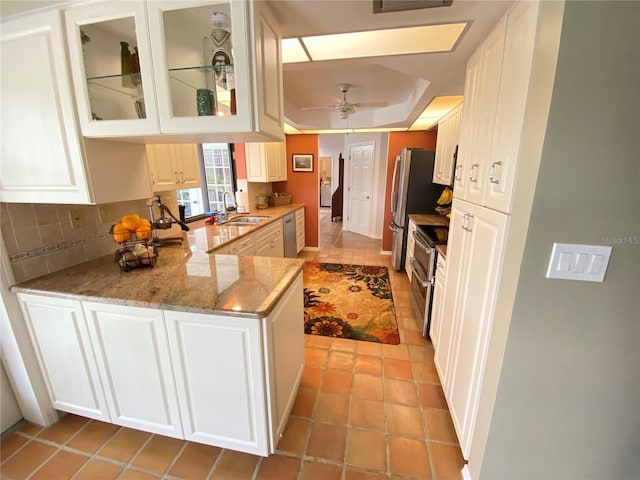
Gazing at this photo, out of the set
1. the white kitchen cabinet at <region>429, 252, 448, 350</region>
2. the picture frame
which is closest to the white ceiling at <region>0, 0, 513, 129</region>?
the picture frame

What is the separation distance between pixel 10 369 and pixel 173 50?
200 cm

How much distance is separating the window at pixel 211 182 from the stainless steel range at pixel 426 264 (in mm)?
2505

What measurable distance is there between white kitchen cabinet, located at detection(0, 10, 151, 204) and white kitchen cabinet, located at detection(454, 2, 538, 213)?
1962 millimetres

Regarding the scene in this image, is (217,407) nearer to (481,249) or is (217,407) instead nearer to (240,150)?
(481,249)

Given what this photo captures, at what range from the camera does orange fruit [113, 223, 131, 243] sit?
62.6 inches

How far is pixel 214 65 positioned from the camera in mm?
1290

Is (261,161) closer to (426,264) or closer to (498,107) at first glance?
(426,264)

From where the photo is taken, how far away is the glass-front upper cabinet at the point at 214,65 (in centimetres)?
112

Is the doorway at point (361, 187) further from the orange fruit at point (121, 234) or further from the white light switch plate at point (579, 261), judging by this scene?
the white light switch plate at point (579, 261)

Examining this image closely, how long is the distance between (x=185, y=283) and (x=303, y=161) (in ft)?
12.4

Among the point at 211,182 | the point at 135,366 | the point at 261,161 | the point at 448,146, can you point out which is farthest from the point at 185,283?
the point at 261,161

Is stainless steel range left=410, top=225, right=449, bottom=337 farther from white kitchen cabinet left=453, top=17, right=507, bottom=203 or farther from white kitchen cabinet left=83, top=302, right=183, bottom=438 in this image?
white kitchen cabinet left=83, top=302, right=183, bottom=438

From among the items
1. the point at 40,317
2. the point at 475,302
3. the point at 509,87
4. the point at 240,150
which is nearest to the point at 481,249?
the point at 475,302

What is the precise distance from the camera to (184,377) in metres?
1.26
